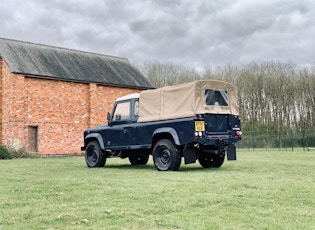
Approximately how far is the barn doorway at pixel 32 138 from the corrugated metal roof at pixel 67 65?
3809 mm

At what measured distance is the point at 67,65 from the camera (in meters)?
32.8

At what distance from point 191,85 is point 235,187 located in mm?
4911

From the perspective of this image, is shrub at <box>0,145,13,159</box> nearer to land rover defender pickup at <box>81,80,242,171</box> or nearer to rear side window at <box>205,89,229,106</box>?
land rover defender pickup at <box>81,80,242,171</box>

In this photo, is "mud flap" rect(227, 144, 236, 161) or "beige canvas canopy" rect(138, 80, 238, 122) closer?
"beige canvas canopy" rect(138, 80, 238, 122)

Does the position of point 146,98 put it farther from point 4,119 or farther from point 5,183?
point 4,119

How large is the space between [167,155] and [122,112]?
2736mm

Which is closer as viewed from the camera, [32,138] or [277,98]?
[32,138]

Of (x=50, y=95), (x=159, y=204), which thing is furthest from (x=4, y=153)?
(x=159, y=204)

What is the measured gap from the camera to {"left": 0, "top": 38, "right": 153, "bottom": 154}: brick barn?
92.2 ft

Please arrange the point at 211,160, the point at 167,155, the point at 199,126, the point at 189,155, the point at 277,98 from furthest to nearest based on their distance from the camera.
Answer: the point at 277,98, the point at 211,160, the point at 167,155, the point at 189,155, the point at 199,126

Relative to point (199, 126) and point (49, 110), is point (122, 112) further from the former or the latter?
point (49, 110)

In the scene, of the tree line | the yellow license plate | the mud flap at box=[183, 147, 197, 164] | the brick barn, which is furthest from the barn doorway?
the tree line

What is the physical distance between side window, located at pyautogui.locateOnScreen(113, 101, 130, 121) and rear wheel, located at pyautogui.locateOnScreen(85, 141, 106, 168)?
53.9 inches

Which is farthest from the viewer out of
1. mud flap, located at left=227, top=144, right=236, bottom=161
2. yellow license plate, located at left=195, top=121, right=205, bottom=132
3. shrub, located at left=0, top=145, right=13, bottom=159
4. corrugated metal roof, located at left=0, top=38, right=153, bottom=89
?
corrugated metal roof, located at left=0, top=38, right=153, bottom=89
